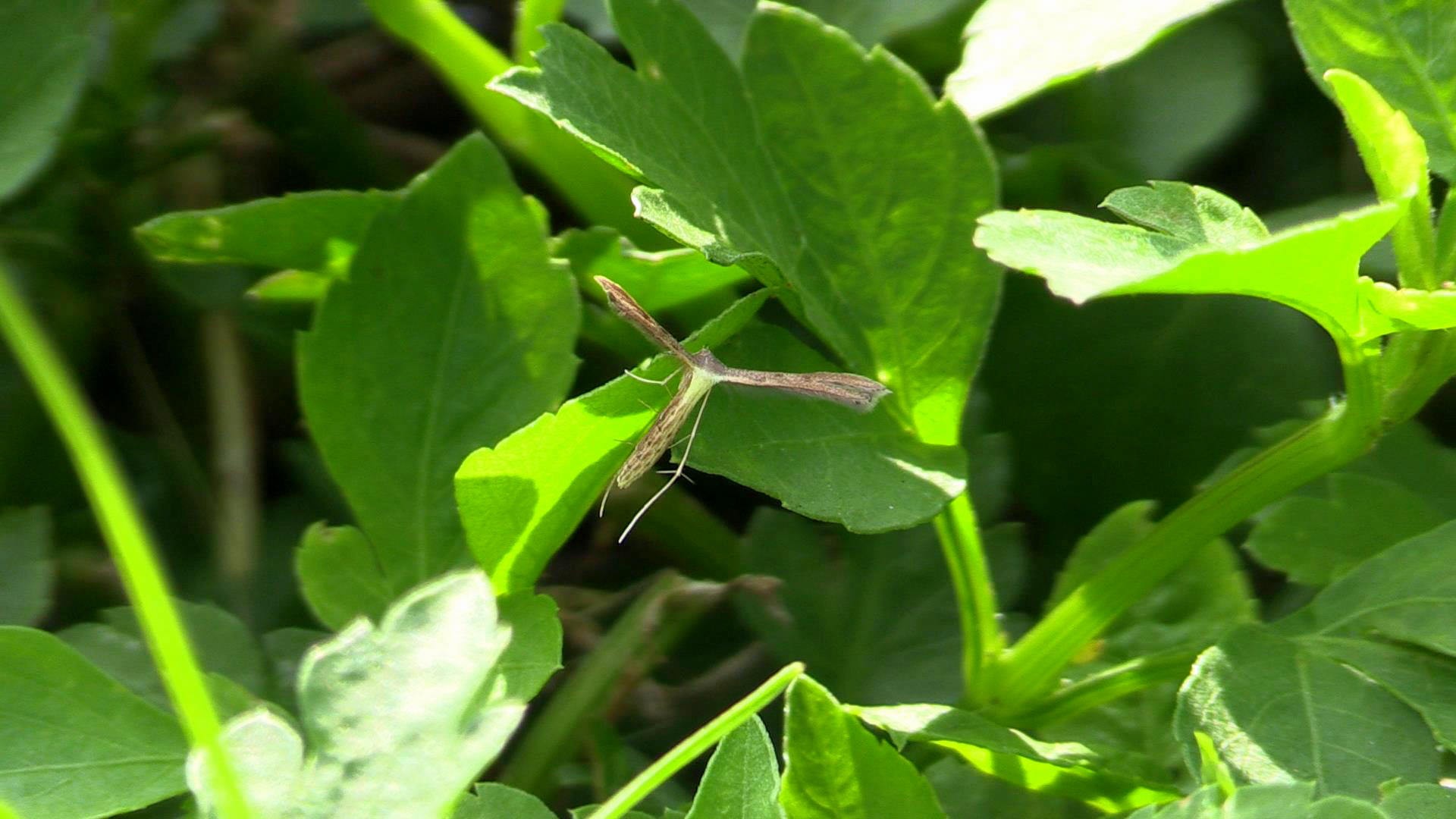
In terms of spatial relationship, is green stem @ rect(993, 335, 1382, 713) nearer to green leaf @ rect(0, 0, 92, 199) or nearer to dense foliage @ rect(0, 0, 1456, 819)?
dense foliage @ rect(0, 0, 1456, 819)

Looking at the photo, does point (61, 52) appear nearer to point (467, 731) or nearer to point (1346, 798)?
point (467, 731)

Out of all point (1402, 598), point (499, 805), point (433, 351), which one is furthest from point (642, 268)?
point (1402, 598)

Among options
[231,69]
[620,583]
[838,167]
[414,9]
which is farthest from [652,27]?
[231,69]

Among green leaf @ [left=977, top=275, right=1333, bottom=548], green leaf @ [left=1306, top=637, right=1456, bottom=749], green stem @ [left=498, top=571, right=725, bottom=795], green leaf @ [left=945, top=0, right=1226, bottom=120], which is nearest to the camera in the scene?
green leaf @ [left=1306, top=637, right=1456, bottom=749]

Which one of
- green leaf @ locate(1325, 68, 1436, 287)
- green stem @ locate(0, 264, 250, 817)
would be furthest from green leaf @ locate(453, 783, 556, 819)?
green leaf @ locate(1325, 68, 1436, 287)

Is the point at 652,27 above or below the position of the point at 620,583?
above

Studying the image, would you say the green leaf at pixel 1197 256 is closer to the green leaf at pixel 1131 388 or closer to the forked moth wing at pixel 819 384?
the forked moth wing at pixel 819 384
